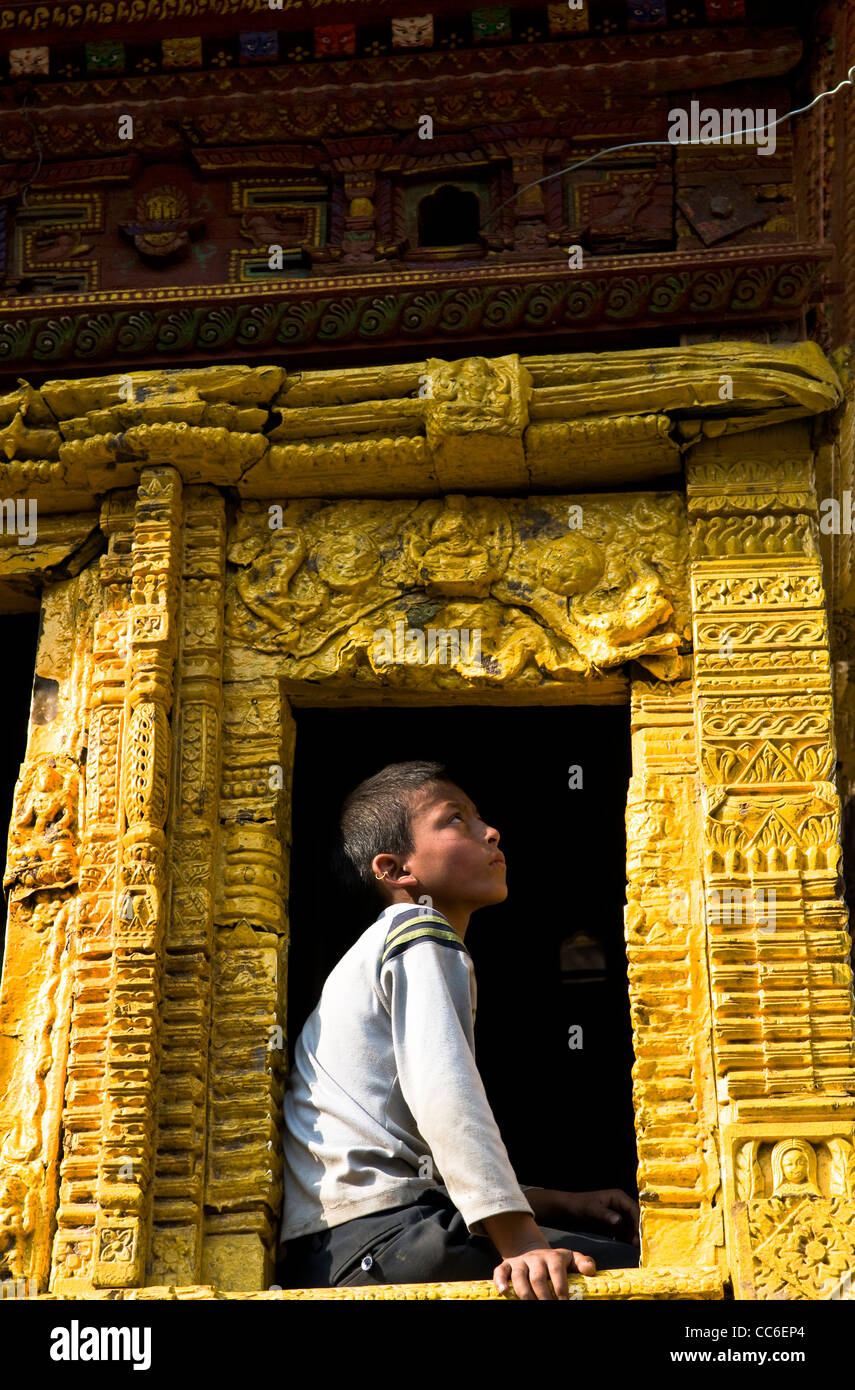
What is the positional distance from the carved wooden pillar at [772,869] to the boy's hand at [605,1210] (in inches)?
39.3

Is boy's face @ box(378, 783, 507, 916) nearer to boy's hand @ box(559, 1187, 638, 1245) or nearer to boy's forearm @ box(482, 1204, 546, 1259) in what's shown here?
boy's hand @ box(559, 1187, 638, 1245)

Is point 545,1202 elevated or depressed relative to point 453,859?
depressed

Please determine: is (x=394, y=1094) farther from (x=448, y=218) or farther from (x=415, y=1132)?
(x=448, y=218)

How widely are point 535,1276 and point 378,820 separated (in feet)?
6.69

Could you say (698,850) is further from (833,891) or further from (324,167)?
(324,167)

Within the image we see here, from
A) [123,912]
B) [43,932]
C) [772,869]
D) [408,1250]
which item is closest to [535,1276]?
[408,1250]

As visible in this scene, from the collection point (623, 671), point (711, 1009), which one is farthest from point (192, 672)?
A: point (711, 1009)

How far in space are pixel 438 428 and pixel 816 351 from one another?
1.45 m

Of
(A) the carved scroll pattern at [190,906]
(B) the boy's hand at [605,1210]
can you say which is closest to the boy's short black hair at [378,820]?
(A) the carved scroll pattern at [190,906]

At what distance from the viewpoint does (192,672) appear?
7.63m

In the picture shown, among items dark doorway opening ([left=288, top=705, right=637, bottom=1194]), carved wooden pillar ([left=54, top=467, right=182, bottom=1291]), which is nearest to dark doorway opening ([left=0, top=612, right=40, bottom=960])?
carved wooden pillar ([left=54, top=467, right=182, bottom=1291])

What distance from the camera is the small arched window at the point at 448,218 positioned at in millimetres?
8539

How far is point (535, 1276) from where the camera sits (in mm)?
6258

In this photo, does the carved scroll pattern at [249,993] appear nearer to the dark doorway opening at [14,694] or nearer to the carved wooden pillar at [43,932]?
the carved wooden pillar at [43,932]
